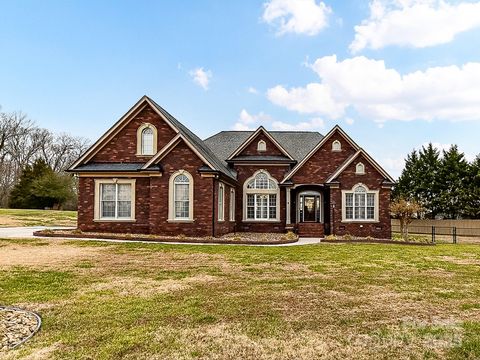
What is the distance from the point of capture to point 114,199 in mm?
22219

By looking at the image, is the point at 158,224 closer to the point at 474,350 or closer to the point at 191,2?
the point at 191,2

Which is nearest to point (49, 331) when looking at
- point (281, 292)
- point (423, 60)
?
point (281, 292)

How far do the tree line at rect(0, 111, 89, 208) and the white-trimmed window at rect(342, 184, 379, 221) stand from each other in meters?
35.9

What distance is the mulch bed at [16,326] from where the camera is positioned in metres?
5.47

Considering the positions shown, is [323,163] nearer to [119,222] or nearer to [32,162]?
[119,222]

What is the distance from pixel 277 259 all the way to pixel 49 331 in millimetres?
8775

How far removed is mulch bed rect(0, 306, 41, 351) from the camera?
547 cm

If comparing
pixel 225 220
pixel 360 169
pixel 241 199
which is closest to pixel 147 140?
pixel 225 220

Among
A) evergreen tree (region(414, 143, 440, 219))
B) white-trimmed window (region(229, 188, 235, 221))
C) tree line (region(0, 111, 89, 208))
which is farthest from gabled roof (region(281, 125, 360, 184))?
tree line (region(0, 111, 89, 208))

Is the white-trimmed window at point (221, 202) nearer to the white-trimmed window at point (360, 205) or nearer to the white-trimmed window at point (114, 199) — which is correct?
the white-trimmed window at point (114, 199)

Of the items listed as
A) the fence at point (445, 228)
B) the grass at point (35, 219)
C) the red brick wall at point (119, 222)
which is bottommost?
the fence at point (445, 228)

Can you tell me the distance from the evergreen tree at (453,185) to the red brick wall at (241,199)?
18.5 meters

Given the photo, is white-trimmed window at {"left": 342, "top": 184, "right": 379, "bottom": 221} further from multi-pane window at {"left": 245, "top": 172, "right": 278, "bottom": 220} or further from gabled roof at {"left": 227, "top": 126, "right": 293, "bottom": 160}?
gabled roof at {"left": 227, "top": 126, "right": 293, "bottom": 160}

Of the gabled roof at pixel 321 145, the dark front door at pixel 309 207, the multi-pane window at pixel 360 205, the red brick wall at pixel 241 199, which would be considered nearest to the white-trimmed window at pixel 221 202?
the red brick wall at pixel 241 199
